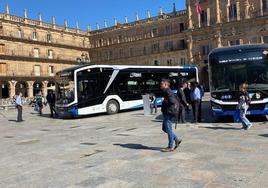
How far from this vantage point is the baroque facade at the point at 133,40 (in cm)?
5316

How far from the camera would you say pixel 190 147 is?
8.09 meters

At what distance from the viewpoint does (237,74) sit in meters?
12.5

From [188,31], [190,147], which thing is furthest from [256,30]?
[190,147]

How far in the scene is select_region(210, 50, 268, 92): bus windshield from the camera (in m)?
12.2

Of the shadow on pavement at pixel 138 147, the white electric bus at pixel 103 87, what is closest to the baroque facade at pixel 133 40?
the white electric bus at pixel 103 87

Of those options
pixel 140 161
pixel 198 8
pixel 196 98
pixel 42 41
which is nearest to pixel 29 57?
pixel 42 41

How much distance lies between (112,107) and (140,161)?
12.6m

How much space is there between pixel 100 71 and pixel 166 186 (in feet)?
46.3

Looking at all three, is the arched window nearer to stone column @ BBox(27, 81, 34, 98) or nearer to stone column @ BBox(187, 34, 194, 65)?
stone column @ BBox(187, 34, 194, 65)

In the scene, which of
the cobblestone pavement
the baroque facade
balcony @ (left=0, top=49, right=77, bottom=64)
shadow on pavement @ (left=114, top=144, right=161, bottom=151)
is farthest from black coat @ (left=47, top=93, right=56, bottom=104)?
balcony @ (left=0, top=49, right=77, bottom=64)

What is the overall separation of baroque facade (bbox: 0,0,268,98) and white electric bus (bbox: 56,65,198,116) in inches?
1358

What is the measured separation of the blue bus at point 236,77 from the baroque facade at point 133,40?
41.2 meters

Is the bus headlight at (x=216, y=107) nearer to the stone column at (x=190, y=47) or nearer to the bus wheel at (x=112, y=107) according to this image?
the bus wheel at (x=112, y=107)

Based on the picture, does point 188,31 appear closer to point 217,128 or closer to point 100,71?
point 100,71
